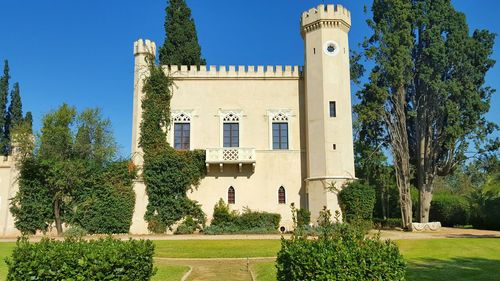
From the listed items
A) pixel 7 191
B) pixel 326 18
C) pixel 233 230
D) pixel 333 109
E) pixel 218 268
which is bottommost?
pixel 218 268

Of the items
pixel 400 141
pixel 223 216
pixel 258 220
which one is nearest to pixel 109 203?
pixel 223 216

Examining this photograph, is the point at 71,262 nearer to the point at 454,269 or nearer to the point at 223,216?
the point at 454,269

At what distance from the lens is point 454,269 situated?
1162 cm

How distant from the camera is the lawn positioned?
35.5ft

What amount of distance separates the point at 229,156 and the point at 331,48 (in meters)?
9.49

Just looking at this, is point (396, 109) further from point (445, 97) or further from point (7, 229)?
point (7, 229)

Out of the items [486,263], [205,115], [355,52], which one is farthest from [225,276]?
[355,52]

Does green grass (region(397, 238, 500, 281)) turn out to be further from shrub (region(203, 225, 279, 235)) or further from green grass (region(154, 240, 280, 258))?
shrub (region(203, 225, 279, 235))

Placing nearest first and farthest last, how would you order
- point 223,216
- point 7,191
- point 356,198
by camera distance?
point 356,198 → point 223,216 → point 7,191

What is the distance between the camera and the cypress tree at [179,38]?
30.5 meters

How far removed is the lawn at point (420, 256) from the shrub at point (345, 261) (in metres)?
3.60

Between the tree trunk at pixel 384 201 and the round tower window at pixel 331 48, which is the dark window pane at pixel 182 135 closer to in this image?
the round tower window at pixel 331 48

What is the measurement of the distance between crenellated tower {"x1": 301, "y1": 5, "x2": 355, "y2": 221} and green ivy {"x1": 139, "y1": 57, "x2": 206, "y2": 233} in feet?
23.5

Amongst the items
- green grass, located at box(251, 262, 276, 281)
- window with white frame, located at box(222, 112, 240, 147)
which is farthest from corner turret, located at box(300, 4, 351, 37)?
green grass, located at box(251, 262, 276, 281)
